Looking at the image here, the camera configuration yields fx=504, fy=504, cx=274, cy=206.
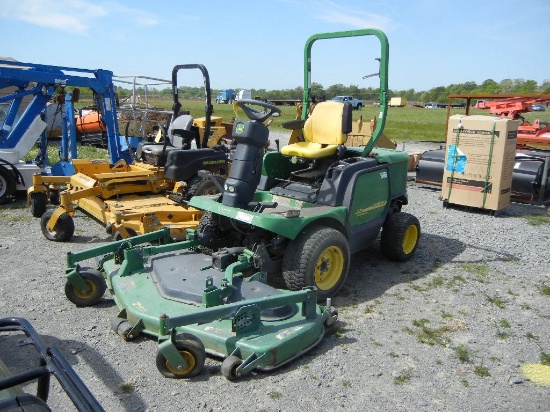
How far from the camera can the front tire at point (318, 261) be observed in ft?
14.4

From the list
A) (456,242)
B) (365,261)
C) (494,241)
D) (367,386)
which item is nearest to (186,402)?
(367,386)

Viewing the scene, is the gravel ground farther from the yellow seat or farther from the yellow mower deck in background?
the yellow seat

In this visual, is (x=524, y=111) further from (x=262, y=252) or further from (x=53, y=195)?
(x=53, y=195)

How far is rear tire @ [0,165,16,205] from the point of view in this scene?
8.39 m

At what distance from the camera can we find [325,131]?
5.36 meters

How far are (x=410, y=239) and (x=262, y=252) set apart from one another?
2.41 metres

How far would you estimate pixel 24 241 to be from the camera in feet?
21.1

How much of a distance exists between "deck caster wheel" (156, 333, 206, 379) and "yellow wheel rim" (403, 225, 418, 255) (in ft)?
10.9

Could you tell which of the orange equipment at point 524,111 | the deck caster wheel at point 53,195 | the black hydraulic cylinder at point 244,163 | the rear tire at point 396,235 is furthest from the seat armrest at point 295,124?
the orange equipment at point 524,111

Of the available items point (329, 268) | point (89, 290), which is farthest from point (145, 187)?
point (329, 268)

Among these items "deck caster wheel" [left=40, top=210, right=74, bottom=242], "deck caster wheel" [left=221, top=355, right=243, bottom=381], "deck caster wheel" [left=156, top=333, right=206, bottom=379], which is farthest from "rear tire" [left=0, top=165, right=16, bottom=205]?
"deck caster wheel" [left=221, top=355, right=243, bottom=381]

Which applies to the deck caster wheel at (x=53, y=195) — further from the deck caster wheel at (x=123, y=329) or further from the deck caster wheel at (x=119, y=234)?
the deck caster wheel at (x=123, y=329)

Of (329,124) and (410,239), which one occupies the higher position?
(329,124)

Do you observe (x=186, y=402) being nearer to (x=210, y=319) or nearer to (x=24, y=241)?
(x=210, y=319)
